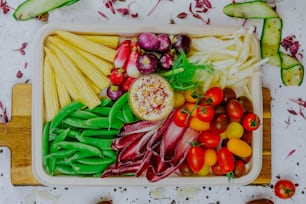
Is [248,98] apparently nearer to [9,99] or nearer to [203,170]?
[203,170]

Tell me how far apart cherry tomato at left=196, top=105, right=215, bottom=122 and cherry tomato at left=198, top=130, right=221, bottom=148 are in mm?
76

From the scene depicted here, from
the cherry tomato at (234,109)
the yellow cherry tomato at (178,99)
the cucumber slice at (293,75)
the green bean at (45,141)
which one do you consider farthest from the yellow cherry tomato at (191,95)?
the green bean at (45,141)

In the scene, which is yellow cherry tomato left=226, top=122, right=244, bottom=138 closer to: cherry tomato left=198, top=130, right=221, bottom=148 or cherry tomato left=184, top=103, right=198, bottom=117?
cherry tomato left=198, top=130, right=221, bottom=148

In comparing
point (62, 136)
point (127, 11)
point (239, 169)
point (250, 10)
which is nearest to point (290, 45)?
point (250, 10)

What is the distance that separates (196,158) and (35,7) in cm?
89

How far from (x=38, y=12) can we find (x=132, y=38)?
0.40 m

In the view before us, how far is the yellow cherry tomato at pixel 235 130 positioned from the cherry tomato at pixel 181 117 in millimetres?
166

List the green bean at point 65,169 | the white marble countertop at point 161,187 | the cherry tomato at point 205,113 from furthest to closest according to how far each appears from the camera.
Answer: the white marble countertop at point 161,187, the green bean at point 65,169, the cherry tomato at point 205,113

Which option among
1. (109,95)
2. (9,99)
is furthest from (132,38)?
(9,99)

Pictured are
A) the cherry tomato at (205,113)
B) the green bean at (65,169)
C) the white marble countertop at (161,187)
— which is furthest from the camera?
the white marble countertop at (161,187)

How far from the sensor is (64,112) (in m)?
2.17

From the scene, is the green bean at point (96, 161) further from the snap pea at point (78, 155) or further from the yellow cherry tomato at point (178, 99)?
the yellow cherry tomato at point (178, 99)

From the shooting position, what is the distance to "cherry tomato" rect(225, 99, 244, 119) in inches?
84.6

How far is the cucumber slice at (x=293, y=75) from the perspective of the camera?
238 centimetres
